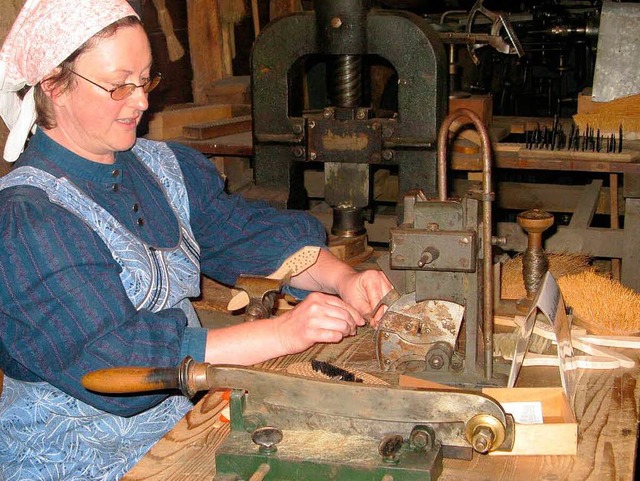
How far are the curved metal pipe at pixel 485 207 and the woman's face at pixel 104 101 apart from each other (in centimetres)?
68

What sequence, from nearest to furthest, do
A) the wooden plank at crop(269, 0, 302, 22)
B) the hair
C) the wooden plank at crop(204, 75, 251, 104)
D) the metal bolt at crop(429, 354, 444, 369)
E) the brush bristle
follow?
the metal bolt at crop(429, 354, 444, 369), the hair, the brush bristle, the wooden plank at crop(204, 75, 251, 104), the wooden plank at crop(269, 0, 302, 22)

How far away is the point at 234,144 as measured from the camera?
11.9 ft

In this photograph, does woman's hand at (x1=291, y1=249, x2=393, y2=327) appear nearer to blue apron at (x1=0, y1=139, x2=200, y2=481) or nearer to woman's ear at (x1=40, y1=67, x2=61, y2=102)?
blue apron at (x1=0, y1=139, x2=200, y2=481)

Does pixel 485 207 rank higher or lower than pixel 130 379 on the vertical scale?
higher

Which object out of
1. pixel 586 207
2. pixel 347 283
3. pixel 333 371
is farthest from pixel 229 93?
pixel 333 371

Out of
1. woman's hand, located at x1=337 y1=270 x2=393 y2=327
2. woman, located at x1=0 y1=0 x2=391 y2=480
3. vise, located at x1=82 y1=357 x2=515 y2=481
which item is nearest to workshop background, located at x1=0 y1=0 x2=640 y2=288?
woman's hand, located at x1=337 y1=270 x2=393 y2=327

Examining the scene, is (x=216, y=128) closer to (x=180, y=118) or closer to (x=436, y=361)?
(x=180, y=118)

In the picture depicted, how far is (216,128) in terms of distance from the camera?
378 centimetres

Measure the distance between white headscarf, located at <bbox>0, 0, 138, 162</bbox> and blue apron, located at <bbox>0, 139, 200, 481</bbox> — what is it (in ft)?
0.66

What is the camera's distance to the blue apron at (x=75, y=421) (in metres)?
1.73

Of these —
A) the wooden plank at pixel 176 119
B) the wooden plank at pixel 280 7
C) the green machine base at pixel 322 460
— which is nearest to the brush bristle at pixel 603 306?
the green machine base at pixel 322 460

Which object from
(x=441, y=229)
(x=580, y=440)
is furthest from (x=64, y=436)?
(x=580, y=440)

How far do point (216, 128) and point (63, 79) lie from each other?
2.02 m

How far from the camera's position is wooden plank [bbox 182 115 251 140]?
3693 mm
